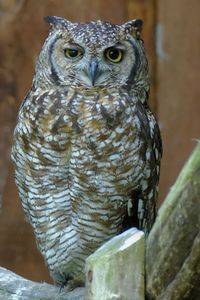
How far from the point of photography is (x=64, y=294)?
9.41 ft

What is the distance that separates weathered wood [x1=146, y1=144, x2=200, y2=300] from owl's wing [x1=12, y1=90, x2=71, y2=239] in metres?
1.09

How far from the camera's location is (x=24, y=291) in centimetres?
276

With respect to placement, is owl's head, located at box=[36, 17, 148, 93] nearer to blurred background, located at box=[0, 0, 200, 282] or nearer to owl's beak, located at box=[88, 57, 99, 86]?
owl's beak, located at box=[88, 57, 99, 86]

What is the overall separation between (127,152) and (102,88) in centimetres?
24

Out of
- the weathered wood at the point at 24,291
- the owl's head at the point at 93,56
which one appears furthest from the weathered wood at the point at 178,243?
the owl's head at the point at 93,56

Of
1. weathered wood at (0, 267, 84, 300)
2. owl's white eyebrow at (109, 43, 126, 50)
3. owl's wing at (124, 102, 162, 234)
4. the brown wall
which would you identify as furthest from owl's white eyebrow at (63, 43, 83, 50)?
the brown wall

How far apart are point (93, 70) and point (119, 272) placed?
45.1 inches

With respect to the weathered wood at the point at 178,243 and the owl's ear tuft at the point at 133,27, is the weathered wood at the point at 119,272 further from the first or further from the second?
the owl's ear tuft at the point at 133,27

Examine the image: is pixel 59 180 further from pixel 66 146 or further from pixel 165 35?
pixel 165 35

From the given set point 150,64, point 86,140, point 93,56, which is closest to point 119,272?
point 86,140

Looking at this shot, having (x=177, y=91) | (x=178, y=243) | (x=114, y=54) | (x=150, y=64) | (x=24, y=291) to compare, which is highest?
(x=114, y=54)

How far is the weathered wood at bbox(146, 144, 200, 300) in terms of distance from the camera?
6.47 feet

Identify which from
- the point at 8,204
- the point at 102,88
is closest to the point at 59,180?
the point at 102,88

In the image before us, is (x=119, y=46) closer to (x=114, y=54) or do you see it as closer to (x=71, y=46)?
(x=114, y=54)
